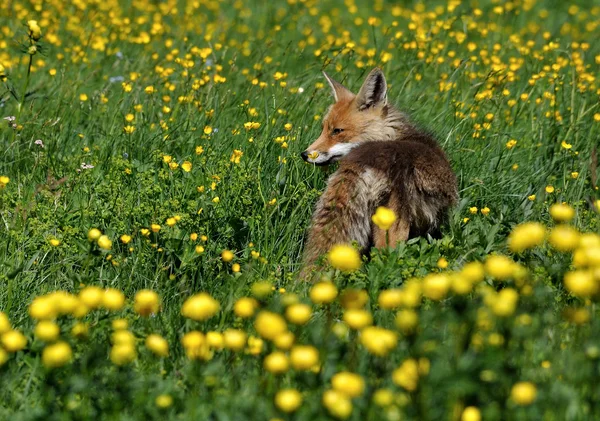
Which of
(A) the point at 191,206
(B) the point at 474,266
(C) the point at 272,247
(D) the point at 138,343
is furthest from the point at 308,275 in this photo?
(B) the point at 474,266

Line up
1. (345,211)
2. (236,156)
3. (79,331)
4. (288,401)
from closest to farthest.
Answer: (288,401)
(79,331)
(345,211)
(236,156)

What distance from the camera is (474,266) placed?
8.27 ft

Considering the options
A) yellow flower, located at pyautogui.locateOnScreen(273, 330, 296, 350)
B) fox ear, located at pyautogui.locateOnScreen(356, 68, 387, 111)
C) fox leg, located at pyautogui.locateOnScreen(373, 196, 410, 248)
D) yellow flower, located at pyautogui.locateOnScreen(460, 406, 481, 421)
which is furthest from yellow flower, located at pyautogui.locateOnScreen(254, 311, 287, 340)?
fox ear, located at pyautogui.locateOnScreen(356, 68, 387, 111)

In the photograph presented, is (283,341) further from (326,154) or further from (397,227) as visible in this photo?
(326,154)

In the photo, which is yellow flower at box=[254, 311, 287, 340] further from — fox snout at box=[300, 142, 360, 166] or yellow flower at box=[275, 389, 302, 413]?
fox snout at box=[300, 142, 360, 166]

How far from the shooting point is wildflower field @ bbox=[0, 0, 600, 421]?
2.42m

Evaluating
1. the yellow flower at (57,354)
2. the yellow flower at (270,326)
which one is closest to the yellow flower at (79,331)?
the yellow flower at (57,354)

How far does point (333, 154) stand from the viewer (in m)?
5.25

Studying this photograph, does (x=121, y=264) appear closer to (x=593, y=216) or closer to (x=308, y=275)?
(x=308, y=275)

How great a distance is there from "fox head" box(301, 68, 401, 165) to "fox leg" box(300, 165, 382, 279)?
1037 mm

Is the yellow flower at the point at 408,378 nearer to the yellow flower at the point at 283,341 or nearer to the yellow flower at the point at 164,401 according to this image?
the yellow flower at the point at 283,341

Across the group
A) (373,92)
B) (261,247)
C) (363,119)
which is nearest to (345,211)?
(261,247)

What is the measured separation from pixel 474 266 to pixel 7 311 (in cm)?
223

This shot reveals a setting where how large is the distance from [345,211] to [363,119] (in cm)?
138
